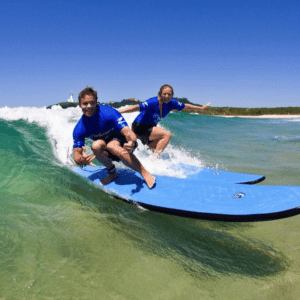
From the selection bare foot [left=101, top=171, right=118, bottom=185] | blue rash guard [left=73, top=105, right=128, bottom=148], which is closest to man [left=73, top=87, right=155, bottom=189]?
blue rash guard [left=73, top=105, right=128, bottom=148]

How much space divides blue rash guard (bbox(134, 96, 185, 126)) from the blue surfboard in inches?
49.8

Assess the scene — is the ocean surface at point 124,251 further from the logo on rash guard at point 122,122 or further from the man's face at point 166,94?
the man's face at point 166,94

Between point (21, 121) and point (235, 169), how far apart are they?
10.4 meters

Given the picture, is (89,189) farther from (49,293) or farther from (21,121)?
(21,121)

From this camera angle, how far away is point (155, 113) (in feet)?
14.9

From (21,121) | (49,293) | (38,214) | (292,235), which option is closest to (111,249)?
(49,293)

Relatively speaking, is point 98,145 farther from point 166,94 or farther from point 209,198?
point 209,198

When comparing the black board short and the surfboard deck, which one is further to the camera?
the black board short

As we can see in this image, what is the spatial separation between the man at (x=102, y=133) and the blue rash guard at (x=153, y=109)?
1.08 m

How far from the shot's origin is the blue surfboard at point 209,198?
2.43 metres

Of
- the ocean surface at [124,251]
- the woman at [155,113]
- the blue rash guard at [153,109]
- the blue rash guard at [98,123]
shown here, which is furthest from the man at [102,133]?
the blue rash guard at [153,109]

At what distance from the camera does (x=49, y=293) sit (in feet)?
6.01

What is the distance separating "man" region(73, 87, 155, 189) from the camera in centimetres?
304

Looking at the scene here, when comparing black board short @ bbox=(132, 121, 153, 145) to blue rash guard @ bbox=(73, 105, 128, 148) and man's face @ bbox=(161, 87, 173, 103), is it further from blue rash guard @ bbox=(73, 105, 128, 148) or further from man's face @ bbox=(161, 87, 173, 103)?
blue rash guard @ bbox=(73, 105, 128, 148)
